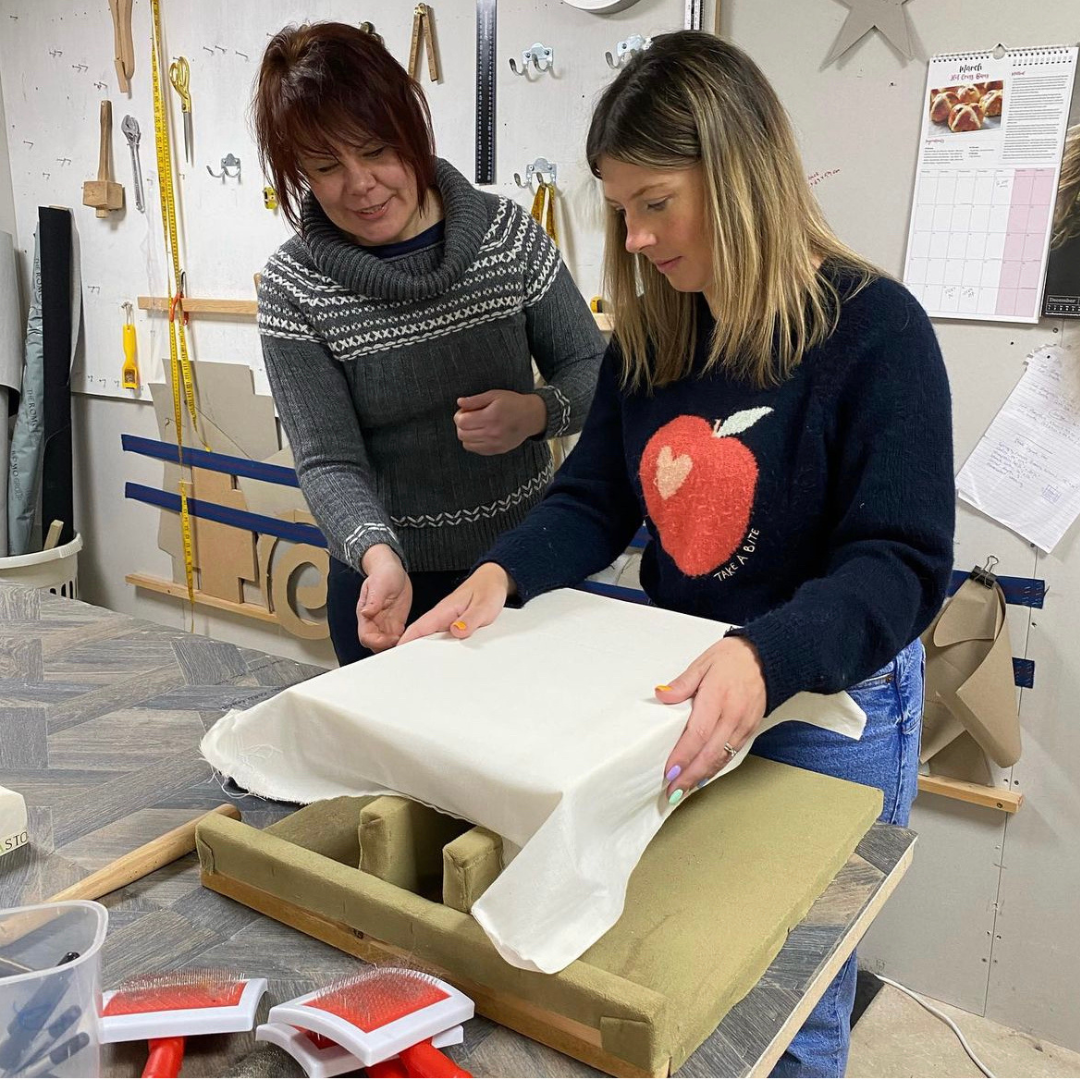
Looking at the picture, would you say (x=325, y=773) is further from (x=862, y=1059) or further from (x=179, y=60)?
(x=179, y=60)

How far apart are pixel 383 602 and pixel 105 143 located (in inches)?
90.5

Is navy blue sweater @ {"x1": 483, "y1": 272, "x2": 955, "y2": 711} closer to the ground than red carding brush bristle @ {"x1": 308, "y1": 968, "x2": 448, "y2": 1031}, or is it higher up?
higher up

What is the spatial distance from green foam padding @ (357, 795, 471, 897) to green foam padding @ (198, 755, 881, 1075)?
2cm

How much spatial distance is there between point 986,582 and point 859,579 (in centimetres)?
106

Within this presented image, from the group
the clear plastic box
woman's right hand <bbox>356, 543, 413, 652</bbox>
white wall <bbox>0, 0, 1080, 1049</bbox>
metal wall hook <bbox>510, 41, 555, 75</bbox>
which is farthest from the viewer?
metal wall hook <bbox>510, 41, 555, 75</bbox>

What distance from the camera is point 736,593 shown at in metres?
1.04

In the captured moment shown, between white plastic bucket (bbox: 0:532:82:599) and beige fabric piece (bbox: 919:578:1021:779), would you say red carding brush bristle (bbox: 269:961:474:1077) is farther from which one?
white plastic bucket (bbox: 0:532:82:599)

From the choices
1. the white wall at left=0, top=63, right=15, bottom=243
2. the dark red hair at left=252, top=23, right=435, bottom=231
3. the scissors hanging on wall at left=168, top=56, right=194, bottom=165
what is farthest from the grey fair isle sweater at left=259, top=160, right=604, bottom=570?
the white wall at left=0, top=63, right=15, bottom=243

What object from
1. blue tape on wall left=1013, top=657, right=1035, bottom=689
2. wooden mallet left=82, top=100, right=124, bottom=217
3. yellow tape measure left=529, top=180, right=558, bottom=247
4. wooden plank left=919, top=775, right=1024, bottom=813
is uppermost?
wooden mallet left=82, top=100, right=124, bottom=217

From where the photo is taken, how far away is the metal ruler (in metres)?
2.12

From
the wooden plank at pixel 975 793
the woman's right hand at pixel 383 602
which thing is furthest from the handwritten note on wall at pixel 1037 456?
the woman's right hand at pixel 383 602

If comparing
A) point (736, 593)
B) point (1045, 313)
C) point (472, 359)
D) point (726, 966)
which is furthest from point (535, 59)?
point (726, 966)

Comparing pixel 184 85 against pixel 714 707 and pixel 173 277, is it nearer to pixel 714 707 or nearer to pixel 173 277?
pixel 173 277

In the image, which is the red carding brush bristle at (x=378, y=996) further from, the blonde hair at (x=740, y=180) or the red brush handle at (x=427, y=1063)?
the blonde hair at (x=740, y=180)
